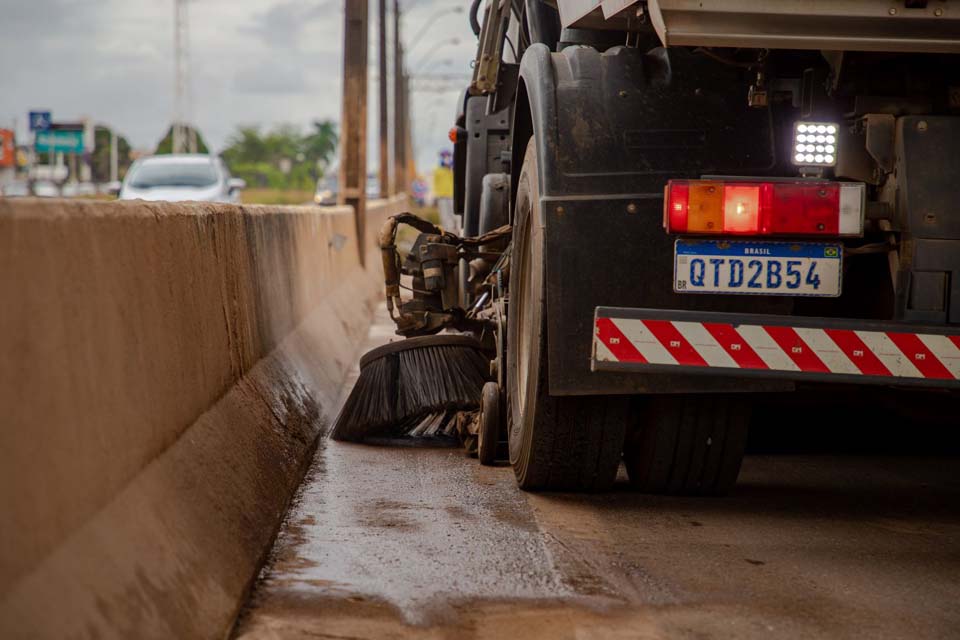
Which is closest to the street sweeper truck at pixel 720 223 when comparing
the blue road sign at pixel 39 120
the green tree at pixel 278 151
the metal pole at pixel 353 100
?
the metal pole at pixel 353 100

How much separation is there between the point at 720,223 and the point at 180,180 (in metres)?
20.8

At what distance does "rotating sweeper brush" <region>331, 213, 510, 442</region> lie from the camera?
6.93 metres

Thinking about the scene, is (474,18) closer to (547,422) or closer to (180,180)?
(547,422)

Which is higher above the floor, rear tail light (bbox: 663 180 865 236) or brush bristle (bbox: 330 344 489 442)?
rear tail light (bbox: 663 180 865 236)

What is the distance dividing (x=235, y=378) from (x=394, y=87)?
44631 mm

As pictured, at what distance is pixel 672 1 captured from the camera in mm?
4121

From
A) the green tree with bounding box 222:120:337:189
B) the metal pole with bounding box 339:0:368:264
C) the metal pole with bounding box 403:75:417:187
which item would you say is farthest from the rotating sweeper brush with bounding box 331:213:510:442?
the green tree with bounding box 222:120:337:189

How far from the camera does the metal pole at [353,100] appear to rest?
18.9 m

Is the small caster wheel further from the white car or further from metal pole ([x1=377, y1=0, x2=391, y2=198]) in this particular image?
metal pole ([x1=377, y1=0, x2=391, y2=198])

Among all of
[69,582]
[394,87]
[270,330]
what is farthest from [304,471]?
[394,87]

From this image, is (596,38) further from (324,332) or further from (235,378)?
(324,332)

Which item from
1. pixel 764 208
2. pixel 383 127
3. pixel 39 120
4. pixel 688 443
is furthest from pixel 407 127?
pixel 764 208

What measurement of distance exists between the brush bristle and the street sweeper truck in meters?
1.26

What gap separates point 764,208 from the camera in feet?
14.6
